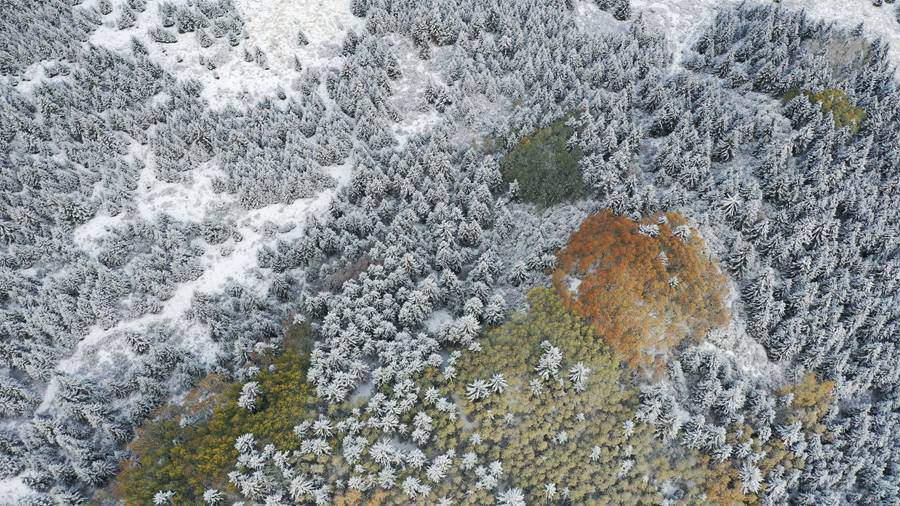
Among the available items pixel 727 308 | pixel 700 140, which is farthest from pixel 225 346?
pixel 700 140

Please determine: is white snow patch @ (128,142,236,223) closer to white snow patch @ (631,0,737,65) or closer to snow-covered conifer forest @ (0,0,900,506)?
snow-covered conifer forest @ (0,0,900,506)

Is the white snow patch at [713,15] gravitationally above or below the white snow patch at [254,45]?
below

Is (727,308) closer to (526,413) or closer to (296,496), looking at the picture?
(526,413)

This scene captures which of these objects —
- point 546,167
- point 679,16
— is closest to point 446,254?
point 546,167

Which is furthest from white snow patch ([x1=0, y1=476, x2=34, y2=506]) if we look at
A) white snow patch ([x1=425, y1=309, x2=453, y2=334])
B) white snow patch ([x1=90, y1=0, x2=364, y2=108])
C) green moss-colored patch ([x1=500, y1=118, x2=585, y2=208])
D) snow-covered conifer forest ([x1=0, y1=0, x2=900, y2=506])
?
green moss-colored patch ([x1=500, y1=118, x2=585, y2=208])

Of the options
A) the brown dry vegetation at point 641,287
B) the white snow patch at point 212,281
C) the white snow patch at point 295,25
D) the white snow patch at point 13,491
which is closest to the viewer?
the white snow patch at point 13,491

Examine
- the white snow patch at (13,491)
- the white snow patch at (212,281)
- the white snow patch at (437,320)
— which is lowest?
the white snow patch at (13,491)

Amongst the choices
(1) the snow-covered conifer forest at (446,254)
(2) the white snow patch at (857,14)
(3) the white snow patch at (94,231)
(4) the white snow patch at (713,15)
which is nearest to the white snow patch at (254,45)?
(1) the snow-covered conifer forest at (446,254)

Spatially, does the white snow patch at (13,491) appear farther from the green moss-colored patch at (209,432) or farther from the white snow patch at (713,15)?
the white snow patch at (713,15)
